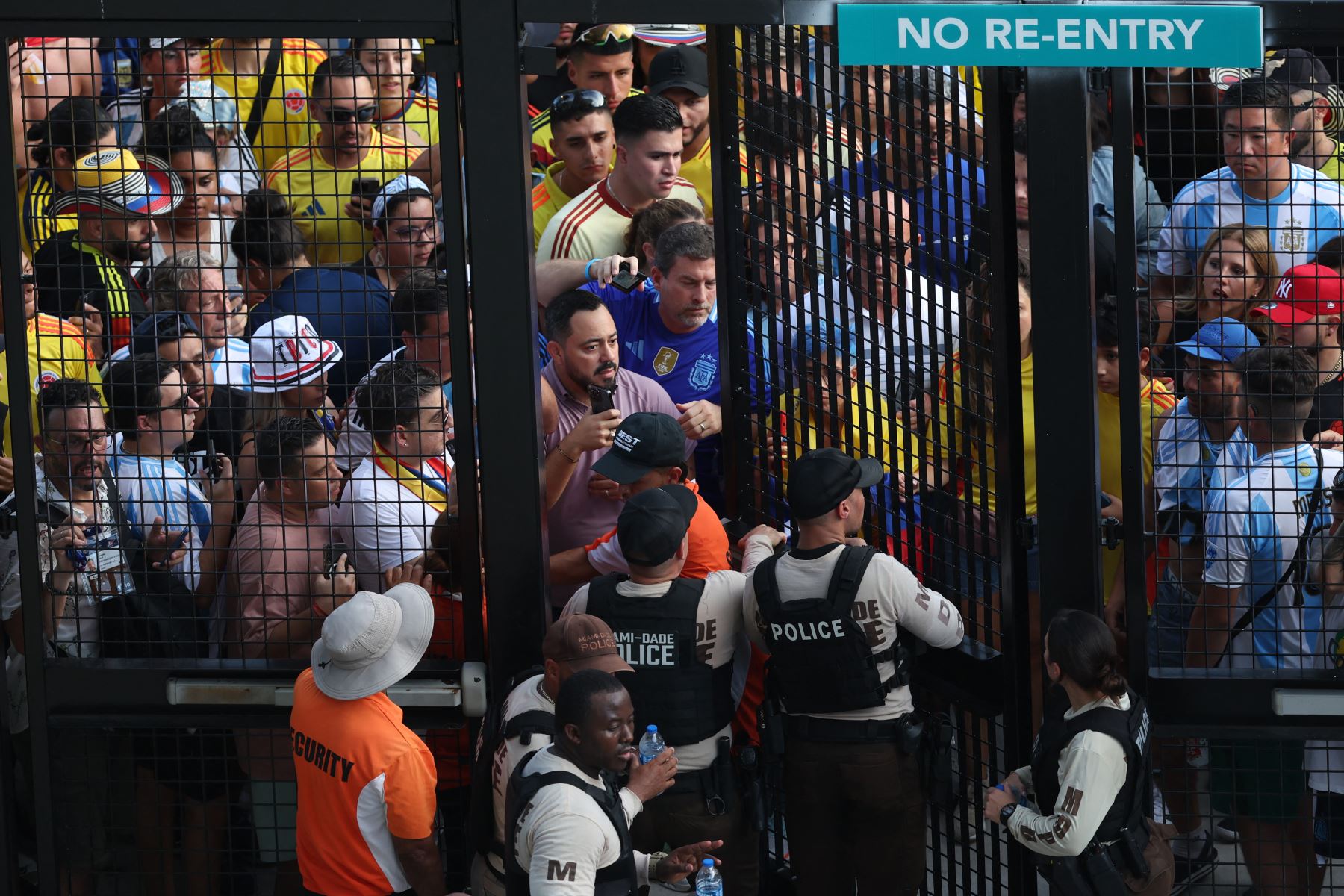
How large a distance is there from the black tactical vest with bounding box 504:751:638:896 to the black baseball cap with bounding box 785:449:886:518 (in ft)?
3.50

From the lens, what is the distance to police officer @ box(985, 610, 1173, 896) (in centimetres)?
399

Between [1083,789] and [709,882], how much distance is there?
3.30ft

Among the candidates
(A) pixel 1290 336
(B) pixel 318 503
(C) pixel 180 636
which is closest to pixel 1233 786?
(A) pixel 1290 336

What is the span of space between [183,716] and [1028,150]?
2.92m

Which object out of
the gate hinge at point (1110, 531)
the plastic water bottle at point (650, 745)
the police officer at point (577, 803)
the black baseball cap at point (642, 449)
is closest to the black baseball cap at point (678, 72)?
the black baseball cap at point (642, 449)

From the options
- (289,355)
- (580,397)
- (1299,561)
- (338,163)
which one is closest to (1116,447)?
(1299,561)

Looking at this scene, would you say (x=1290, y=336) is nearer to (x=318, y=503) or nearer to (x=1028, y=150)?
(x=1028, y=150)

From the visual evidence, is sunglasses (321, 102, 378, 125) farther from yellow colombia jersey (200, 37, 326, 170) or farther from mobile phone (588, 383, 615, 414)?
mobile phone (588, 383, 615, 414)

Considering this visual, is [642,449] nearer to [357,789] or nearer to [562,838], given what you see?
[357,789]

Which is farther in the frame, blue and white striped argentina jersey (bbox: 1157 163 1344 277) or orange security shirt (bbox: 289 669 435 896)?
blue and white striped argentina jersey (bbox: 1157 163 1344 277)

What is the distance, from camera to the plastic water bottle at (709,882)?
4.07 m

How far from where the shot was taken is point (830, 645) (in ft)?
Answer: 14.7

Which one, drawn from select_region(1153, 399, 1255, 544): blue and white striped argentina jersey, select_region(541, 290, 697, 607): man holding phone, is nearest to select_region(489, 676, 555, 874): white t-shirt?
select_region(541, 290, 697, 607): man holding phone

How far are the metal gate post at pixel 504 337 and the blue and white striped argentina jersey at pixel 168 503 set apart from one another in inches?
38.8
